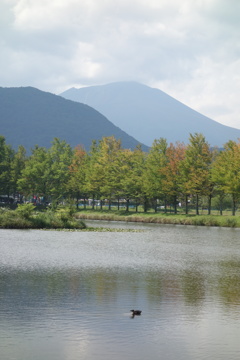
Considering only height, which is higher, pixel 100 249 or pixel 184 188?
pixel 184 188

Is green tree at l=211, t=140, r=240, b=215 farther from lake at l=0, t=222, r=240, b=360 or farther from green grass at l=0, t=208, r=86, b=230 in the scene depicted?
lake at l=0, t=222, r=240, b=360

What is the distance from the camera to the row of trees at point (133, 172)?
90250 mm

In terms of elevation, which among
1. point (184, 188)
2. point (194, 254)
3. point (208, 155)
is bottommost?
Result: point (194, 254)

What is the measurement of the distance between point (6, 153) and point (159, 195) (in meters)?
45.3

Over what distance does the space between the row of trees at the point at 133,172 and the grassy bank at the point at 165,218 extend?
190 inches

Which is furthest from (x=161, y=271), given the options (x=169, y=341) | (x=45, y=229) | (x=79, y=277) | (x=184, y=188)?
(x=184, y=188)

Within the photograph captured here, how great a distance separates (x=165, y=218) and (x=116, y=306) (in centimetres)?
7041

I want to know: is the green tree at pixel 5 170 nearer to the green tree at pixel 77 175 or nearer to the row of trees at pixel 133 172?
the row of trees at pixel 133 172

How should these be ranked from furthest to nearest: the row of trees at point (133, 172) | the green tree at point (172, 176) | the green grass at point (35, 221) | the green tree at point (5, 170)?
1. the green tree at point (5, 170)
2. the green tree at point (172, 176)
3. the row of trees at point (133, 172)
4. the green grass at point (35, 221)

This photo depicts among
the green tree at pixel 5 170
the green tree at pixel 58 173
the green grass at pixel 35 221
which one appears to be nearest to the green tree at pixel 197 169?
the green tree at pixel 58 173

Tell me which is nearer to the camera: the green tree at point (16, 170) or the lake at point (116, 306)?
the lake at point (116, 306)

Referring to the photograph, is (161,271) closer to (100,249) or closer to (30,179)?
(100,249)

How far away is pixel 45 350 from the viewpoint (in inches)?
504

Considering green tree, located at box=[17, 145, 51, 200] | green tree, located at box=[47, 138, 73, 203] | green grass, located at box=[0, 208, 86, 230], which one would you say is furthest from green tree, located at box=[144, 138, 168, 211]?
green grass, located at box=[0, 208, 86, 230]
